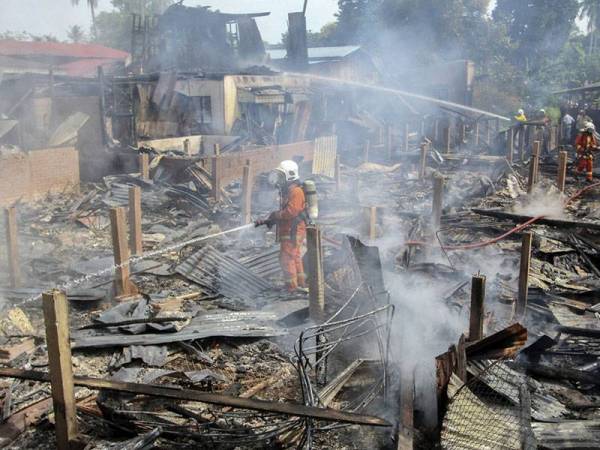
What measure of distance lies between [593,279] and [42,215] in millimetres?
10861

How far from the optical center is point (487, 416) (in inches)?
176

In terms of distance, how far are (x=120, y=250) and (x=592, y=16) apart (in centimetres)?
6249

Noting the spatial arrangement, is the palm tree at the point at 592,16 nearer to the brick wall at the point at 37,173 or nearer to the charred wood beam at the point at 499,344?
the brick wall at the point at 37,173

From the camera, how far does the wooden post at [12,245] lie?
7592 mm

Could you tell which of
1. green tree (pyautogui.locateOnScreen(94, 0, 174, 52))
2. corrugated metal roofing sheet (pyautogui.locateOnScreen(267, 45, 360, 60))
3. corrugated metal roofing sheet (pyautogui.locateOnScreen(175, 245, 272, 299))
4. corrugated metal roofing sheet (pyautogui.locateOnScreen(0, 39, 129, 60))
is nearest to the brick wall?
corrugated metal roofing sheet (pyautogui.locateOnScreen(175, 245, 272, 299))

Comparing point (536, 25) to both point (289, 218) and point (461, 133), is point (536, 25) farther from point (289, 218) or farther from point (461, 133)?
point (289, 218)

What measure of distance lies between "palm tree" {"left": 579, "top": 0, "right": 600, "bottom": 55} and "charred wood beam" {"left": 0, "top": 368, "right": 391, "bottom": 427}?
5971 cm

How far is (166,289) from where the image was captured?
7.97 metres

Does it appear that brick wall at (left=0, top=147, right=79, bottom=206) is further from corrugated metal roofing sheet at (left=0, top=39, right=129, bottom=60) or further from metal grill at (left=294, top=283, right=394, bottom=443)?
corrugated metal roofing sheet at (left=0, top=39, right=129, bottom=60)

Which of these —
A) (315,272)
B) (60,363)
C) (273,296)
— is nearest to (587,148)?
(273,296)

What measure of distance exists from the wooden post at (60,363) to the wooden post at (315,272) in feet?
10.4

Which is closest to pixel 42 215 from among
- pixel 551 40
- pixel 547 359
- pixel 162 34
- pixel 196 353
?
pixel 196 353

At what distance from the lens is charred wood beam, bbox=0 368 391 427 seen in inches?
147

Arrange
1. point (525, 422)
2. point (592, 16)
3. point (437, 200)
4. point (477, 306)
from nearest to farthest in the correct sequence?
point (525, 422)
point (477, 306)
point (437, 200)
point (592, 16)
